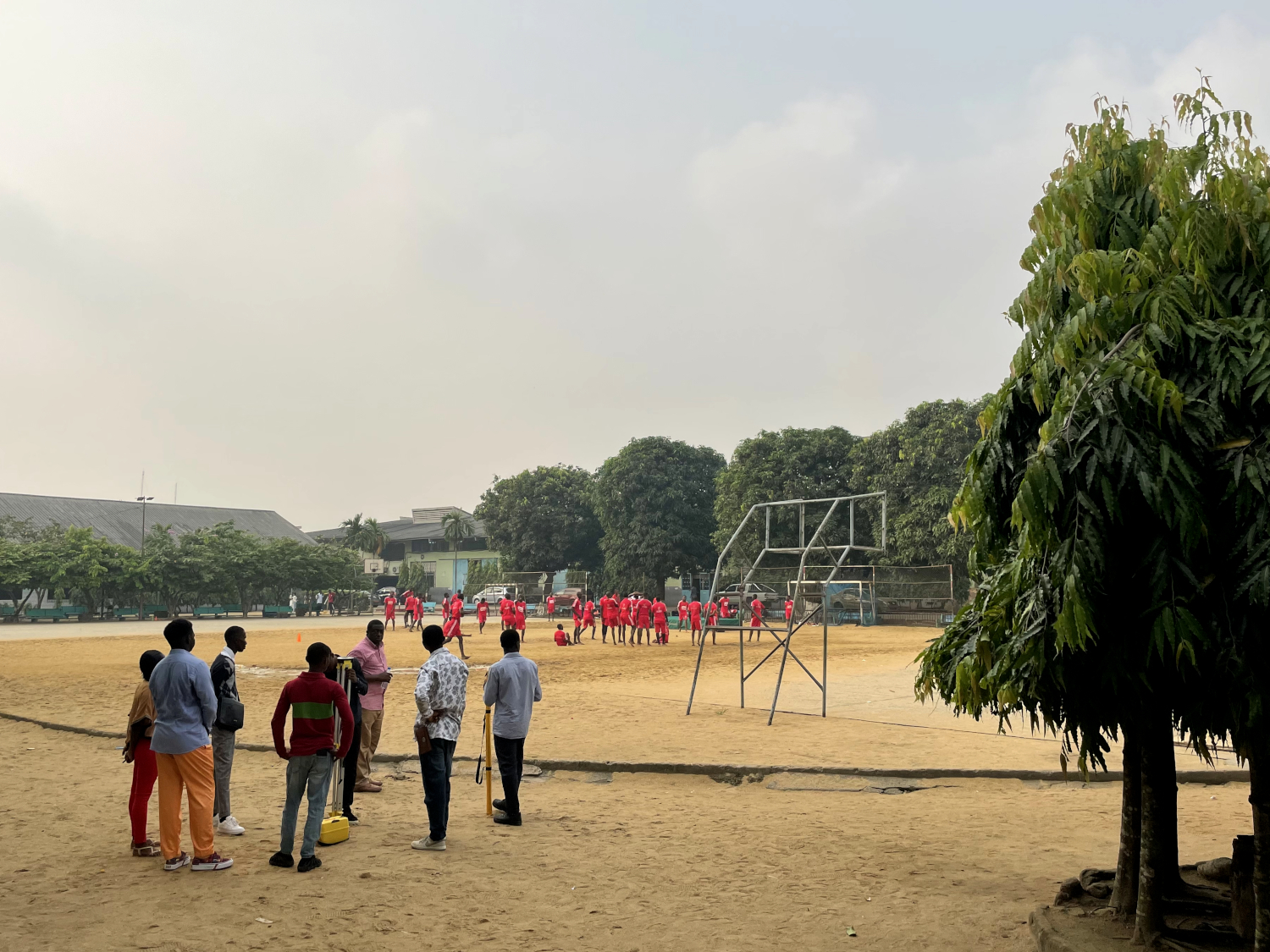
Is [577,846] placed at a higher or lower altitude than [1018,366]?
lower

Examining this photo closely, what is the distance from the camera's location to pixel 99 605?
54.7m

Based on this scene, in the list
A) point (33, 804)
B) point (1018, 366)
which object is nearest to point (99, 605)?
point (33, 804)

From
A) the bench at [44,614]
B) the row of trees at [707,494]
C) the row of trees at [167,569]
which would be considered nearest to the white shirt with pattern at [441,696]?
the row of trees at [707,494]

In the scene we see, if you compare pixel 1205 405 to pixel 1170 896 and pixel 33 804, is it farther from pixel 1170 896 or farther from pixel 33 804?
pixel 33 804

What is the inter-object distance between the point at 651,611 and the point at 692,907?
3075 centimetres

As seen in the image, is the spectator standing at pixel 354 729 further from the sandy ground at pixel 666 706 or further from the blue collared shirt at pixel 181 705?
the sandy ground at pixel 666 706

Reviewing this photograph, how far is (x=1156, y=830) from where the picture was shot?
17.2ft

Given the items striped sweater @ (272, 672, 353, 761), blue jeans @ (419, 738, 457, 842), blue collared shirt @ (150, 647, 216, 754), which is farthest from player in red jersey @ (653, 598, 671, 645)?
blue collared shirt @ (150, 647, 216, 754)

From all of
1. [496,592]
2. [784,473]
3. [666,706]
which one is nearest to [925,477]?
[784,473]

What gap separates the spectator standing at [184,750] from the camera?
7020 mm

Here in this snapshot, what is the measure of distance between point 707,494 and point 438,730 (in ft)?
198

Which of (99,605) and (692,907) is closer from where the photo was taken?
(692,907)

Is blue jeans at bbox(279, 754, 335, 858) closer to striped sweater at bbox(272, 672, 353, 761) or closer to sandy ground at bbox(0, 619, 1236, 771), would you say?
striped sweater at bbox(272, 672, 353, 761)

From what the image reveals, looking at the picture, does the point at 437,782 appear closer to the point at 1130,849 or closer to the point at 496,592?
the point at 1130,849
